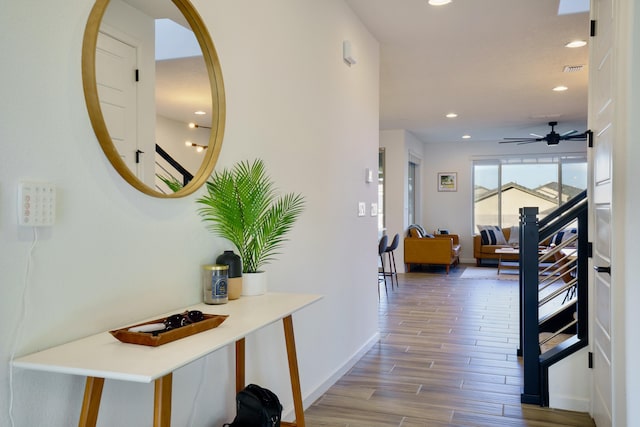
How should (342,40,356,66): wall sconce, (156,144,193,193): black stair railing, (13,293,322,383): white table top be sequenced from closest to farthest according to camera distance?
(13,293,322,383): white table top
(156,144,193,193): black stair railing
(342,40,356,66): wall sconce

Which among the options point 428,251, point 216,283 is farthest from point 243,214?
point 428,251

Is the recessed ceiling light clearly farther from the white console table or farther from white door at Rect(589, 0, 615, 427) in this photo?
the white console table

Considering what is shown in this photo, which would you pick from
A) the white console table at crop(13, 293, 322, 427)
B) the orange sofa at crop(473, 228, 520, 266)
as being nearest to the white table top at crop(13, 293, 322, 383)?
the white console table at crop(13, 293, 322, 427)

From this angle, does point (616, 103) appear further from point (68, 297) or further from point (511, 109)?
point (511, 109)

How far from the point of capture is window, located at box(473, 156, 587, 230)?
10547 millimetres

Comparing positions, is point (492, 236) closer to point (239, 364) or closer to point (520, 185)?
point (520, 185)

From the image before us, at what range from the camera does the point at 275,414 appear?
1.95 meters

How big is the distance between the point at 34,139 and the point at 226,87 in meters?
0.98

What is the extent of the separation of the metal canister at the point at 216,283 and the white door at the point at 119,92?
450 mm

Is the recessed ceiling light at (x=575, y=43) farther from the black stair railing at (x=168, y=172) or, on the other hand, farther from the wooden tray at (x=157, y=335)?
the wooden tray at (x=157, y=335)

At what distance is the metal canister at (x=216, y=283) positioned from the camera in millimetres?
1901

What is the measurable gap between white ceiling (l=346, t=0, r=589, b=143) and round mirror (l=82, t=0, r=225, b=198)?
204cm

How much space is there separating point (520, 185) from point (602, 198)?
8.87m

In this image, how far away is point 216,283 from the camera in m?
1.90
